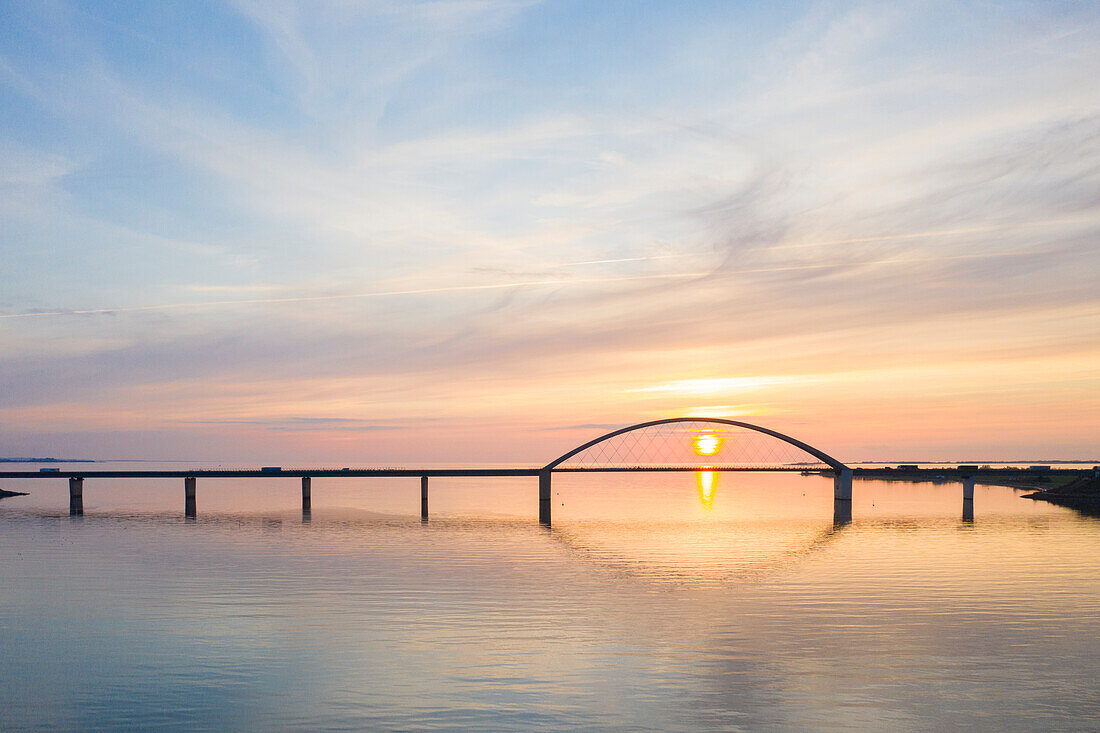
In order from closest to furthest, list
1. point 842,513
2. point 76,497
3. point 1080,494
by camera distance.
Result: point 842,513
point 76,497
point 1080,494

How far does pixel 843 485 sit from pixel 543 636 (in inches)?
5765

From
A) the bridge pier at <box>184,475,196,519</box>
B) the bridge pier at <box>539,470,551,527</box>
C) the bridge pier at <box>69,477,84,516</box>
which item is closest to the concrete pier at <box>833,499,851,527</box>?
the bridge pier at <box>539,470,551,527</box>

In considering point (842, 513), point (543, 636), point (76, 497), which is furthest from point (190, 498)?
point (543, 636)

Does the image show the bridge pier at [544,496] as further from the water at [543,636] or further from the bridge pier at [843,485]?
the bridge pier at [843,485]

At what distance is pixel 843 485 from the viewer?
175m

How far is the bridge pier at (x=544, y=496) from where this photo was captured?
483 feet

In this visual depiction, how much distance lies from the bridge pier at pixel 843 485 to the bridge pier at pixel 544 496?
6493 cm

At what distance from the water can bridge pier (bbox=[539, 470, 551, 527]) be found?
47.1m

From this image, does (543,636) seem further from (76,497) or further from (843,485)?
(76,497)

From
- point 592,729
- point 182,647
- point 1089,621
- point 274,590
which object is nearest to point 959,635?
point 1089,621

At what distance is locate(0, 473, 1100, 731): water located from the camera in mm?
31562

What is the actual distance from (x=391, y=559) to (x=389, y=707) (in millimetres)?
50881

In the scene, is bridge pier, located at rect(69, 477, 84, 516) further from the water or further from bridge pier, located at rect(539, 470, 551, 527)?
bridge pier, located at rect(539, 470, 551, 527)

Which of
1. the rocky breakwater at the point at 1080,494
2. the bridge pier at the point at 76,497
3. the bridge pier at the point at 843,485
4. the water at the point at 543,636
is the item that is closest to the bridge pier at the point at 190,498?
the bridge pier at the point at 76,497
